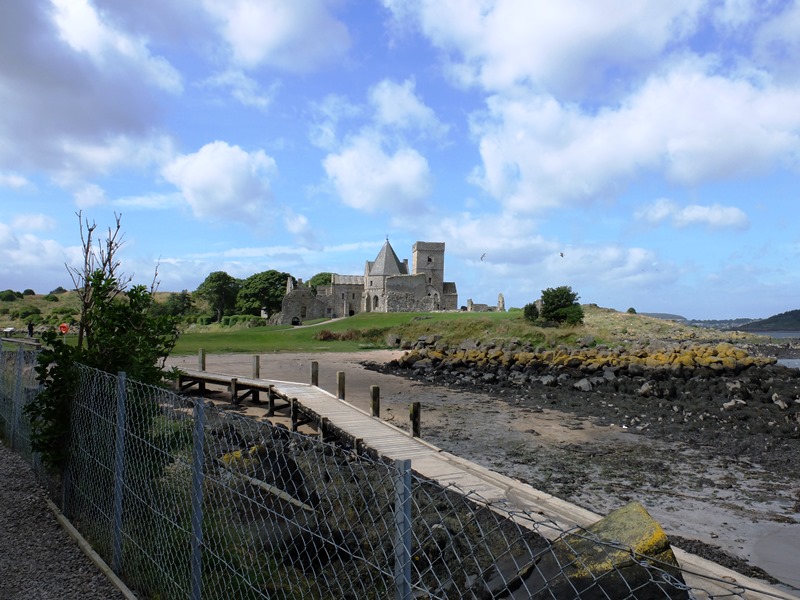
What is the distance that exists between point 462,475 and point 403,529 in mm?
7012

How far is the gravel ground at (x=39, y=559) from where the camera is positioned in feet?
15.9

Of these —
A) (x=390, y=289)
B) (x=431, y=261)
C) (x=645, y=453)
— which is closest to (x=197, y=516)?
(x=645, y=453)

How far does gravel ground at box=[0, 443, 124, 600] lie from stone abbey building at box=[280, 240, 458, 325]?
2586 inches

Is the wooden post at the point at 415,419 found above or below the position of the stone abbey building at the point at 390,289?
below

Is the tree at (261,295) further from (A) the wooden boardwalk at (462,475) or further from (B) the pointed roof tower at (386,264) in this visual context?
(A) the wooden boardwalk at (462,475)

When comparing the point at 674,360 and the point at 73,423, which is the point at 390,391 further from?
the point at 73,423

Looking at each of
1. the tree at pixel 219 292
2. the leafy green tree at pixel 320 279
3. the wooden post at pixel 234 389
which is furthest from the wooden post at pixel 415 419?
the leafy green tree at pixel 320 279

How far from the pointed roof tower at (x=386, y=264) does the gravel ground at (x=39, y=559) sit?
238ft

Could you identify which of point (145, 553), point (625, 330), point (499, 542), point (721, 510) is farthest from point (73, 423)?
point (625, 330)

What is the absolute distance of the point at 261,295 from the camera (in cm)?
8200

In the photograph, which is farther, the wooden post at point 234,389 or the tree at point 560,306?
the tree at point 560,306

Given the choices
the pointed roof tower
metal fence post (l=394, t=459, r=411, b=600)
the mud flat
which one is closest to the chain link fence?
metal fence post (l=394, t=459, r=411, b=600)

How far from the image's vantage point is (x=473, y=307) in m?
80.0

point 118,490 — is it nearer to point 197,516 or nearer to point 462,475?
point 197,516
